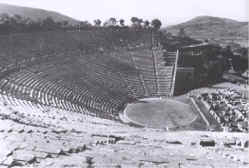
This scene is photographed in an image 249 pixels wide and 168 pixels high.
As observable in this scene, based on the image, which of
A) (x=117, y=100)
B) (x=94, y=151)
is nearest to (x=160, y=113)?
(x=117, y=100)

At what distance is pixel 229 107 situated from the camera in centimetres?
3153

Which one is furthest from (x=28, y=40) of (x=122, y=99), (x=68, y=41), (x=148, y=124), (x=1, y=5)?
(x=1, y=5)

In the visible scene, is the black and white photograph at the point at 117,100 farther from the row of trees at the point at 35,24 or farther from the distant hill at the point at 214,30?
the distant hill at the point at 214,30

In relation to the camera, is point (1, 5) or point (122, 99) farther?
point (1, 5)

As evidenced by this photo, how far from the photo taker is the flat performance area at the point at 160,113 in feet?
94.6

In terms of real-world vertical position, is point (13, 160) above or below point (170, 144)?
above

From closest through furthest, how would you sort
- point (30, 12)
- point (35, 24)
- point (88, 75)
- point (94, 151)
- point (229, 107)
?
point (94, 151), point (229, 107), point (88, 75), point (35, 24), point (30, 12)

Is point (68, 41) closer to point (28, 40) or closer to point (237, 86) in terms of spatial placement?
point (28, 40)

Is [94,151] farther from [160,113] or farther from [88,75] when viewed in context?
[88,75]

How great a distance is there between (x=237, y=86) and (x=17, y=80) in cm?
2895

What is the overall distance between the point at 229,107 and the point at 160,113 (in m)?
7.48

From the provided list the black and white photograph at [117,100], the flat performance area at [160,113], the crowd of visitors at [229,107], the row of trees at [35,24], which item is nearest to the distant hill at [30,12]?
the row of trees at [35,24]

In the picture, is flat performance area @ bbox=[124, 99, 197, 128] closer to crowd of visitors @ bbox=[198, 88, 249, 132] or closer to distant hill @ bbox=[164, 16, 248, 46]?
crowd of visitors @ bbox=[198, 88, 249, 132]

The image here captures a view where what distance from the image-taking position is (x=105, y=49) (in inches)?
1900
